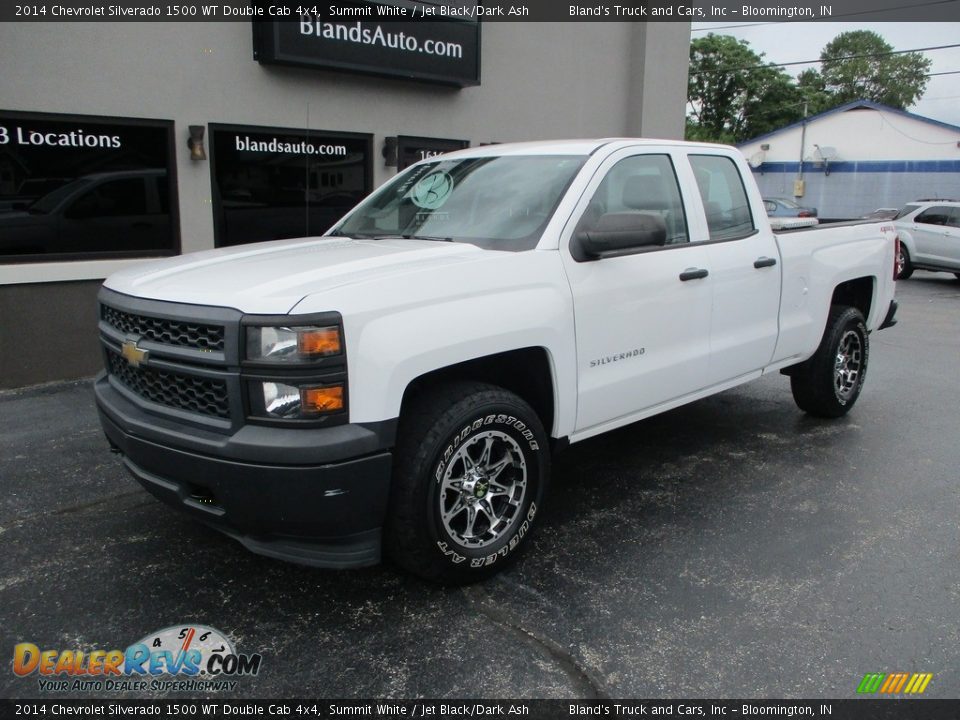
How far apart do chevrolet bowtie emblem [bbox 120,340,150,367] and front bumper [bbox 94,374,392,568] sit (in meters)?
0.26

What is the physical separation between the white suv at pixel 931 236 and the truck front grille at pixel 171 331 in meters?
16.9

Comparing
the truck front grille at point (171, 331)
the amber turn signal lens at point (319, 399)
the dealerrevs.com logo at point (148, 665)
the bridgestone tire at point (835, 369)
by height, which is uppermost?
the truck front grille at point (171, 331)

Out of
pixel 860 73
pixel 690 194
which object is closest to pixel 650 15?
pixel 690 194

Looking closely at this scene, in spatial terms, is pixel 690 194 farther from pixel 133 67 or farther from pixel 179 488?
pixel 133 67

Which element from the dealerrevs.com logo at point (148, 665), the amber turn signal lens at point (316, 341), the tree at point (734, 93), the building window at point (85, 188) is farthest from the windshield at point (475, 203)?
the tree at point (734, 93)

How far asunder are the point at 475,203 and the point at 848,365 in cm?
351

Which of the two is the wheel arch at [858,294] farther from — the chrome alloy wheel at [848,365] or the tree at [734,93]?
the tree at [734,93]

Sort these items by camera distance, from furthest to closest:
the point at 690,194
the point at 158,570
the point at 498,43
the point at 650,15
A: 1. the point at 650,15
2. the point at 498,43
3. the point at 690,194
4. the point at 158,570

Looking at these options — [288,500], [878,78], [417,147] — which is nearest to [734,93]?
[878,78]

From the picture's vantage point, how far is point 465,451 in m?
3.43

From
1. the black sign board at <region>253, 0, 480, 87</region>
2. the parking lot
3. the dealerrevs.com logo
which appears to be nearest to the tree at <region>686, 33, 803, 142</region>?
the black sign board at <region>253, 0, 480, 87</region>

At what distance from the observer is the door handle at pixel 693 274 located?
444 cm

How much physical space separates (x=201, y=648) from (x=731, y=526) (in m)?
2.64

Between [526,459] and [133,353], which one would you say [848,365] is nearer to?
[526,459]
